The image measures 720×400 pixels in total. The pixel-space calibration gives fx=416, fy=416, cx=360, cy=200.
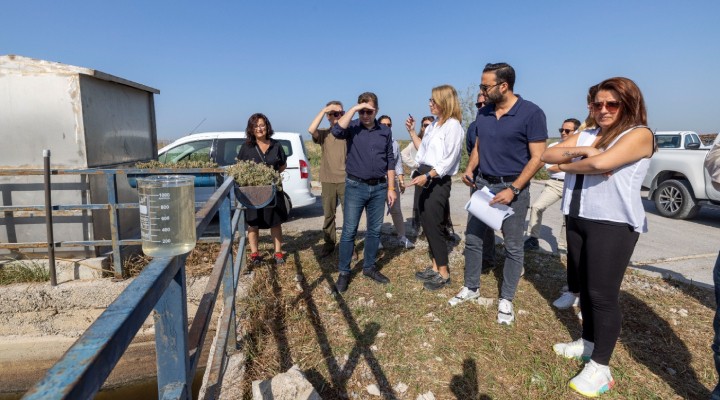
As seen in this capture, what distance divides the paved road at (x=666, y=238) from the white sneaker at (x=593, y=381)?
9.21ft

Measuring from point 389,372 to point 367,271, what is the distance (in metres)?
1.60

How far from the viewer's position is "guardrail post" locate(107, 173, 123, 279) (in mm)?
4088

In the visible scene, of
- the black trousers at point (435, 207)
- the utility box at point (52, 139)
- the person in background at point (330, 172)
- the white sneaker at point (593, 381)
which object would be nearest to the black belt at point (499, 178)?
the black trousers at point (435, 207)

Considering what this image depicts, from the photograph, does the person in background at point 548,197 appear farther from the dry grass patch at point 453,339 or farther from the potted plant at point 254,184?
the potted plant at point 254,184

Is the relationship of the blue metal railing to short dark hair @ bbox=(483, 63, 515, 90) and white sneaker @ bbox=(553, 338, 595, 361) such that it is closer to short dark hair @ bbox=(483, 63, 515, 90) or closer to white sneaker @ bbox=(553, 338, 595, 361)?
short dark hair @ bbox=(483, 63, 515, 90)

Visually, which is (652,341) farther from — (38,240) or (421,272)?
(38,240)

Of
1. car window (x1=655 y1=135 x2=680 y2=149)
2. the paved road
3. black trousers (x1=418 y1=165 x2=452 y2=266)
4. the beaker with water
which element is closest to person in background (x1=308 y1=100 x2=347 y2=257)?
black trousers (x1=418 y1=165 x2=452 y2=266)

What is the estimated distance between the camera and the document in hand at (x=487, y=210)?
325 centimetres

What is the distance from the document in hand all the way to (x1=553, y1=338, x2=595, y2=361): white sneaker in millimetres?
985

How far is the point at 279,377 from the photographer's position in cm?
245

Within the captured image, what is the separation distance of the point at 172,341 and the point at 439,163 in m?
2.97

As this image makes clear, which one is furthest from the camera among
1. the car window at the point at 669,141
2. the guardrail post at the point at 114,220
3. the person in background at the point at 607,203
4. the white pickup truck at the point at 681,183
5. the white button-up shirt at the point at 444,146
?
the car window at the point at 669,141

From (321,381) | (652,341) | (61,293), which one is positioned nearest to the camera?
(321,381)

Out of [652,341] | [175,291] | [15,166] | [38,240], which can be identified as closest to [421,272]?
[652,341]
